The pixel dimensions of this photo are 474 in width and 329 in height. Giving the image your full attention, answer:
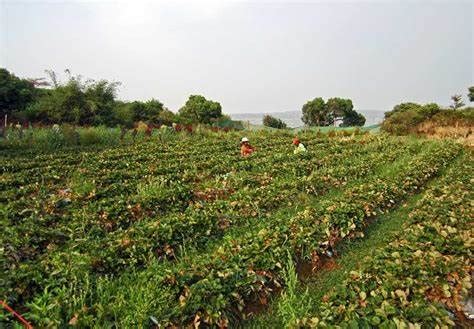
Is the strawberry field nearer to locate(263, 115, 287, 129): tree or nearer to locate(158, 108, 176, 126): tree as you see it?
locate(158, 108, 176, 126): tree

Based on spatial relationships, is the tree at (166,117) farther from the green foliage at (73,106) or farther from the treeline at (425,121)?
the treeline at (425,121)

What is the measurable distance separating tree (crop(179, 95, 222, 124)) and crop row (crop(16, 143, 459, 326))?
36297 millimetres

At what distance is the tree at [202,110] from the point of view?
42.2 metres

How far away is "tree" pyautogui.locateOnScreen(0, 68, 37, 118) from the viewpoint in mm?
25906

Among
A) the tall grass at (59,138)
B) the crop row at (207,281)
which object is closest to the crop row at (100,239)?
the crop row at (207,281)

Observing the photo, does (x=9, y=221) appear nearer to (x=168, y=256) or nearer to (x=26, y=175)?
(x=168, y=256)

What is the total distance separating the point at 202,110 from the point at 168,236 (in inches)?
1487

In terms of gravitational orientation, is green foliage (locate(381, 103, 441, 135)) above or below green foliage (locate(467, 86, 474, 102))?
below

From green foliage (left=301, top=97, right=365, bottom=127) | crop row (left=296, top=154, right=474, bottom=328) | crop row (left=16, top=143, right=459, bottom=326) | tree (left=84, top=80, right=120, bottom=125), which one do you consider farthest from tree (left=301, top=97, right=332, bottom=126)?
crop row (left=296, top=154, right=474, bottom=328)

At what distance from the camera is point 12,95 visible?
26703 millimetres

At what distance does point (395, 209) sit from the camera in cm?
801

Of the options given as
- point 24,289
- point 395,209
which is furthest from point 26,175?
point 395,209

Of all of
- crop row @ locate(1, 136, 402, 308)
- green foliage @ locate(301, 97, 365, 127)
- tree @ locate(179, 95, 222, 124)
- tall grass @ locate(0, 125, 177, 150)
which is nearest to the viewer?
crop row @ locate(1, 136, 402, 308)

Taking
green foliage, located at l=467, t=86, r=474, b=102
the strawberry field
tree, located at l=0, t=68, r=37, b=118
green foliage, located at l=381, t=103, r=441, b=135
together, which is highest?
green foliage, located at l=467, t=86, r=474, b=102
